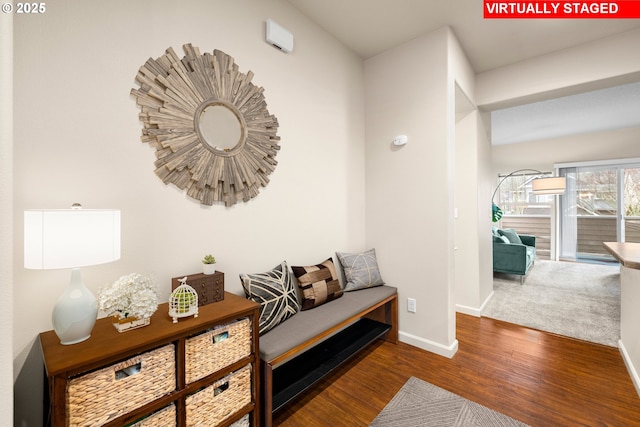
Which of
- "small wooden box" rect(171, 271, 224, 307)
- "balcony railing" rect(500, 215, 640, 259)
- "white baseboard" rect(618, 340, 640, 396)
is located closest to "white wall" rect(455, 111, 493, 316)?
"white baseboard" rect(618, 340, 640, 396)

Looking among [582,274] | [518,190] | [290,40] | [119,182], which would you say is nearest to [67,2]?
[119,182]

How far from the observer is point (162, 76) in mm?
1529

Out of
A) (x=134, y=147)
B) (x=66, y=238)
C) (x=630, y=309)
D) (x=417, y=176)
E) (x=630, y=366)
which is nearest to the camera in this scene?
(x=66, y=238)

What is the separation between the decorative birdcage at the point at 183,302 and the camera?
132 cm

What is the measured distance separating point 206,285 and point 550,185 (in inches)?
246

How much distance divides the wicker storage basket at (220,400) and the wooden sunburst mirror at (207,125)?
99 centimetres

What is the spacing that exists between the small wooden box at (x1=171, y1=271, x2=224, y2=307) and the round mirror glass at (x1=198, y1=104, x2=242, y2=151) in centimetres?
80

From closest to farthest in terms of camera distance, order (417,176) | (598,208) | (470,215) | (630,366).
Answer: (630,366), (417,176), (470,215), (598,208)

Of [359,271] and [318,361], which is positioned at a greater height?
[359,271]

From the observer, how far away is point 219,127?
1.78 m

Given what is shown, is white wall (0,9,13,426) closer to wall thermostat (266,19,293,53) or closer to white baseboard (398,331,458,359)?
wall thermostat (266,19,293,53)

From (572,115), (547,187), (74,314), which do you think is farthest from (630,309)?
(572,115)

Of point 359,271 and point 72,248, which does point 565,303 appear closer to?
point 359,271

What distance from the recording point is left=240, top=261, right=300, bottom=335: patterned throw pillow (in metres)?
1.73
